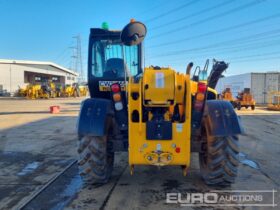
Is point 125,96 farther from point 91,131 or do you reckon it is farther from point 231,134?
point 231,134

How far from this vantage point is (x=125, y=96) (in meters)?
4.99

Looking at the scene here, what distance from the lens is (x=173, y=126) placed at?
14.3 ft

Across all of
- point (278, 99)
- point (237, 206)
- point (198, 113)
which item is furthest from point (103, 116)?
point (278, 99)

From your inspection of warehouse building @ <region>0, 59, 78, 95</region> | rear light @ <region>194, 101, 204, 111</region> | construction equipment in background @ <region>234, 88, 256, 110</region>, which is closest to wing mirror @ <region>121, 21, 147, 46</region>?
rear light @ <region>194, 101, 204, 111</region>

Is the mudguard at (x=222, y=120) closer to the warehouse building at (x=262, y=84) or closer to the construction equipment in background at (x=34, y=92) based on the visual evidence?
the warehouse building at (x=262, y=84)

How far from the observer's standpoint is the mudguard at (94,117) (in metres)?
4.64

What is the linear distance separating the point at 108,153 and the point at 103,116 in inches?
29.2

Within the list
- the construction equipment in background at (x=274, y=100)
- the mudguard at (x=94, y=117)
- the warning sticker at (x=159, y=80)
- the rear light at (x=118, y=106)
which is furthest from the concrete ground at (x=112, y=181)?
the construction equipment in background at (x=274, y=100)

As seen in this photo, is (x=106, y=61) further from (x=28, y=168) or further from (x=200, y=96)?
(x=28, y=168)

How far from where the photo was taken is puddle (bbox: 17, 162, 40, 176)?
232 inches

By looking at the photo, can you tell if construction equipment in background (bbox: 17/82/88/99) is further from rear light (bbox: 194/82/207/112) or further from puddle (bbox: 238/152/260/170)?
rear light (bbox: 194/82/207/112)

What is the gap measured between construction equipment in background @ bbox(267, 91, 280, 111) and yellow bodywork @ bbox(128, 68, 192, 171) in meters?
21.6

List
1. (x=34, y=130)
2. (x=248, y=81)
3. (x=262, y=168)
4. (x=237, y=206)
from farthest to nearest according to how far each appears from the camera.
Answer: (x=248, y=81)
(x=34, y=130)
(x=262, y=168)
(x=237, y=206)

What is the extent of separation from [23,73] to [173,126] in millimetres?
55782
